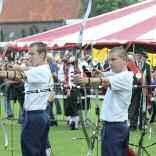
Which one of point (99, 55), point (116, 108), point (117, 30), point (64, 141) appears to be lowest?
point (64, 141)

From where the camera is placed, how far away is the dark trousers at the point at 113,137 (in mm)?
8125

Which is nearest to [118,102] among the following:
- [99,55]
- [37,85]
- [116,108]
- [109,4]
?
[116,108]

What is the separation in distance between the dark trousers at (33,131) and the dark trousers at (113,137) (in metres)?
1.06

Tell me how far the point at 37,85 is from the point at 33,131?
1.81 feet

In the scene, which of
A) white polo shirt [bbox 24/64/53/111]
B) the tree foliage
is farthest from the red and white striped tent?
the tree foliage

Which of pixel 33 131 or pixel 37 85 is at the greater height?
pixel 37 85

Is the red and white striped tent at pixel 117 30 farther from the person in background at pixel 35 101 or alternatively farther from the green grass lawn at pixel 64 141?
the person in background at pixel 35 101

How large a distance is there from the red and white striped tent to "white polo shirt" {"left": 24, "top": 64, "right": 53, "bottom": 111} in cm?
386

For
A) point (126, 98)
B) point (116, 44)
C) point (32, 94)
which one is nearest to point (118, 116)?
point (126, 98)

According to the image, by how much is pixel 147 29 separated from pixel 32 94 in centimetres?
473

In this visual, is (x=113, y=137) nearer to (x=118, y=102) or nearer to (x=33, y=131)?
(x=118, y=102)

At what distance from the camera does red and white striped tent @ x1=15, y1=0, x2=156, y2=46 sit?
12959 mm

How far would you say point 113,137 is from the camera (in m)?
8.12

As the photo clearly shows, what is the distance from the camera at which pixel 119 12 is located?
1494cm
